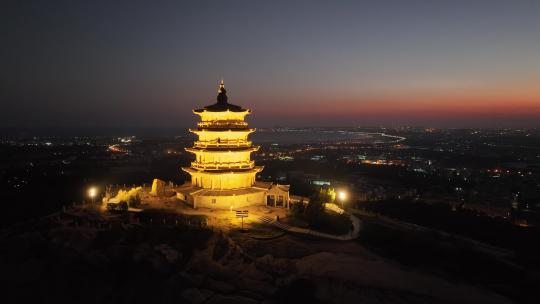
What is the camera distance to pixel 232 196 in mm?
28781

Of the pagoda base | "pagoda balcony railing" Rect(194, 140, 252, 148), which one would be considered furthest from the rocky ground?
"pagoda balcony railing" Rect(194, 140, 252, 148)

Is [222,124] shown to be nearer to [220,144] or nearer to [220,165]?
[220,144]

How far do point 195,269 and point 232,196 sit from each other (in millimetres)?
8856

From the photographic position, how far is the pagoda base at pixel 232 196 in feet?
93.6

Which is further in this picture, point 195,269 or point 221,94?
point 221,94

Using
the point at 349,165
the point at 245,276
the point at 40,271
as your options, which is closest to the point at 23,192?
the point at 40,271

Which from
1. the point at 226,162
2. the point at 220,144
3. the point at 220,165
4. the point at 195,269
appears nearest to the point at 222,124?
the point at 220,144

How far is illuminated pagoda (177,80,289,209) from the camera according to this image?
3034 centimetres

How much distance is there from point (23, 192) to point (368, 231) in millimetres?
47423

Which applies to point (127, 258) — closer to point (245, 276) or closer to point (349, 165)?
point (245, 276)

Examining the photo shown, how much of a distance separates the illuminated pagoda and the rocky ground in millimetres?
6326

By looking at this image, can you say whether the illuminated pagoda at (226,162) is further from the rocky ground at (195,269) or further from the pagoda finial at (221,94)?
the rocky ground at (195,269)

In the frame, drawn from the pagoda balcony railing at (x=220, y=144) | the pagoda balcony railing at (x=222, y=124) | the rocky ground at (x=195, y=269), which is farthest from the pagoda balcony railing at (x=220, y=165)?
the rocky ground at (x=195, y=269)

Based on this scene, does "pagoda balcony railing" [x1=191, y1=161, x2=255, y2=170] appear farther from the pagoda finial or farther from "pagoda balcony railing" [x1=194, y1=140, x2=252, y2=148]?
the pagoda finial
